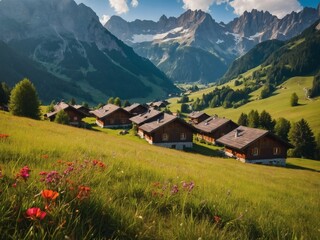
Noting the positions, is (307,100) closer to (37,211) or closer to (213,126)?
(213,126)

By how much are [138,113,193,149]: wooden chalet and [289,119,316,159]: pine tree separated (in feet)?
116

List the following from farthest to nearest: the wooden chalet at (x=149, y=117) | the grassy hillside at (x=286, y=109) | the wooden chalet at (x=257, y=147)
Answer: the grassy hillside at (x=286, y=109), the wooden chalet at (x=149, y=117), the wooden chalet at (x=257, y=147)

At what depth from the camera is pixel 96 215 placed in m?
3.64

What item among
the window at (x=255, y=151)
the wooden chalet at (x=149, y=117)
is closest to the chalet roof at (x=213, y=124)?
the wooden chalet at (x=149, y=117)

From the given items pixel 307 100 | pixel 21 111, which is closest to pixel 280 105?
pixel 307 100

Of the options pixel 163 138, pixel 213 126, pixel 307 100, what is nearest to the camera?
pixel 163 138

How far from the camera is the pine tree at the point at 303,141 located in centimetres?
8000

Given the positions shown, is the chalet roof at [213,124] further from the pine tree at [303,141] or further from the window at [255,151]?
the pine tree at [303,141]

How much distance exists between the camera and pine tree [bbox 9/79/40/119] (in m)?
54.8

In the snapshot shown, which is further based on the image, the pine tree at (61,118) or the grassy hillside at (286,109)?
the grassy hillside at (286,109)

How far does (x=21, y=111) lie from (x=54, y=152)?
52.7m

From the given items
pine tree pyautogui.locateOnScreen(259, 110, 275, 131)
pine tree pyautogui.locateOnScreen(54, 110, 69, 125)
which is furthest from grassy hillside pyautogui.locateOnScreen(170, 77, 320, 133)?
pine tree pyautogui.locateOnScreen(54, 110, 69, 125)

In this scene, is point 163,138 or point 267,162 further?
point 163,138

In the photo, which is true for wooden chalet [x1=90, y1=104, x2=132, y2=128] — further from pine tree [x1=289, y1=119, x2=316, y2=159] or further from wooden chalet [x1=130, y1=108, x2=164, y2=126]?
pine tree [x1=289, y1=119, x2=316, y2=159]
